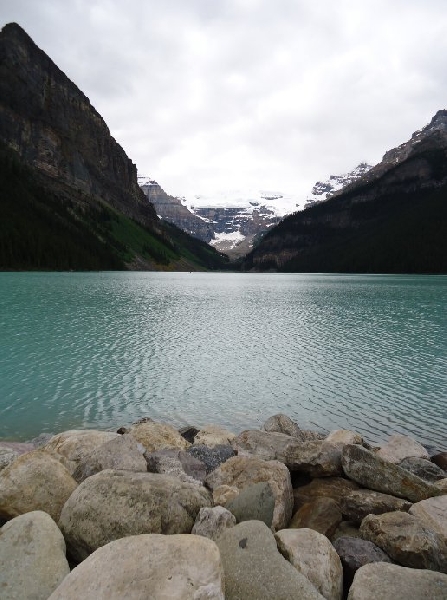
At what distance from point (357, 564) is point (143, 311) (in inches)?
2219

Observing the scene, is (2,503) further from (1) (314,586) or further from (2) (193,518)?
(1) (314,586)

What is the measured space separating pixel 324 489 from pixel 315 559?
3.45 metres

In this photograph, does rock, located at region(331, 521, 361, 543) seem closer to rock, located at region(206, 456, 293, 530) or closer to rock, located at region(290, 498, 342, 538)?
rock, located at region(290, 498, 342, 538)

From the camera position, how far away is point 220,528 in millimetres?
7738

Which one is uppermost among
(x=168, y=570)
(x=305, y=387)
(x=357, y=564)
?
(x=168, y=570)

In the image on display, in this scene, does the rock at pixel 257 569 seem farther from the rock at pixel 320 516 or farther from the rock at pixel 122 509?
the rock at pixel 320 516

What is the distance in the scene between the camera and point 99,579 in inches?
233

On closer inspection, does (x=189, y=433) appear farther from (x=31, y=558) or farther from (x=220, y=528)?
(x=31, y=558)

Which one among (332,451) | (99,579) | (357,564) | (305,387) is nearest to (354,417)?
(305,387)

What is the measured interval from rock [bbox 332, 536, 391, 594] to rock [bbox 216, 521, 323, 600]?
151 centimetres

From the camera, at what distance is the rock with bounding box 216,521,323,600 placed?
625cm

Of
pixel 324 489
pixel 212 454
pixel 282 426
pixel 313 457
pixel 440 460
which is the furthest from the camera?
pixel 282 426

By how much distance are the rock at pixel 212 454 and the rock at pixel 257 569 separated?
4521 millimetres

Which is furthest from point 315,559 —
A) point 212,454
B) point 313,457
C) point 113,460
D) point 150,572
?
point 212,454
